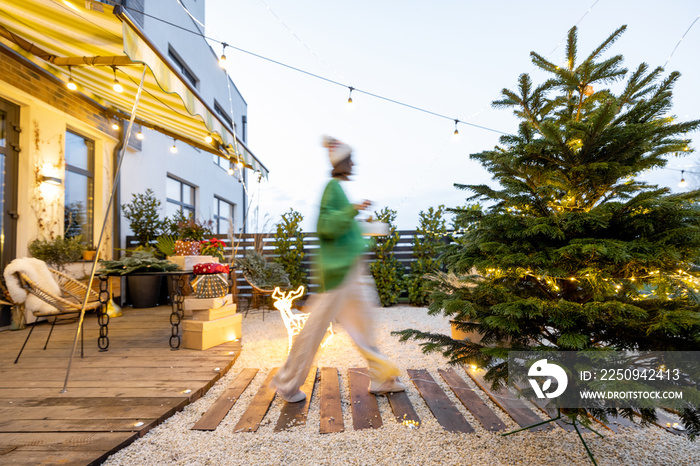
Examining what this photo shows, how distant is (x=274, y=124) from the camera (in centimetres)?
611

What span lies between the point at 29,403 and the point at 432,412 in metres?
2.45

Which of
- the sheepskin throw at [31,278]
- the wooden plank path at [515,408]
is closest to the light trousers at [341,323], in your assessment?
the wooden plank path at [515,408]

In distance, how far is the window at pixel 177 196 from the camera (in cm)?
798

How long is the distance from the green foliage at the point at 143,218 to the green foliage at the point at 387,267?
4.07 m

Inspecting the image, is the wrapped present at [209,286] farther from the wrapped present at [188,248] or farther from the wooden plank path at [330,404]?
the wooden plank path at [330,404]

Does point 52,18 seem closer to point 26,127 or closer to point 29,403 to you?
point 26,127

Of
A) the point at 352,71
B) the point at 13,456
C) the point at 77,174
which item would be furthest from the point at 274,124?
the point at 13,456

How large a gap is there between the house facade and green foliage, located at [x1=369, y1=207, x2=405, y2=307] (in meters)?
2.47

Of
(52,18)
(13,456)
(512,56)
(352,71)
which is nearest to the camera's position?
(13,456)

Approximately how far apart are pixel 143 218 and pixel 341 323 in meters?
5.63

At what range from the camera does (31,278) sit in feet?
10.5

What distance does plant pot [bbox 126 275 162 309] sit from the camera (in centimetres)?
584

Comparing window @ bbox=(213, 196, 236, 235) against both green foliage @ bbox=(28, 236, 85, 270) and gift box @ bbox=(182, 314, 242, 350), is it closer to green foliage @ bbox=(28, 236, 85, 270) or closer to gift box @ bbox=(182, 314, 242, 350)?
green foliage @ bbox=(28, 236, 85, 270)

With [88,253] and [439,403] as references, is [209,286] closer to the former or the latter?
[439,403]
